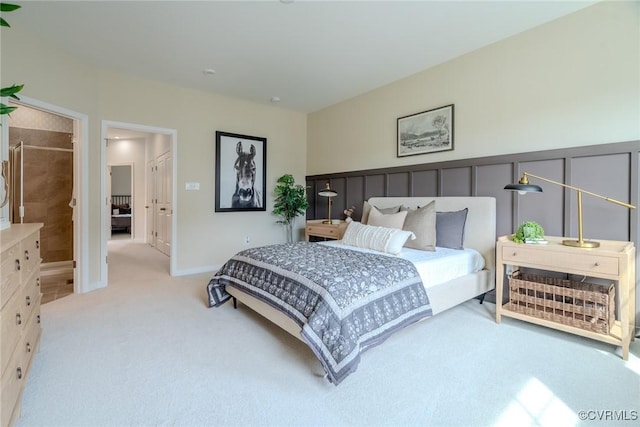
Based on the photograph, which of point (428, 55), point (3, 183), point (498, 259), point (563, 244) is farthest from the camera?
point (428, 55)

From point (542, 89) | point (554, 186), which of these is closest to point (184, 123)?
point (542, 89)

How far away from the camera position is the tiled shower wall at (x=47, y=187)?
4.27 metres

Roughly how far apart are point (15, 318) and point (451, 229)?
3.37 m

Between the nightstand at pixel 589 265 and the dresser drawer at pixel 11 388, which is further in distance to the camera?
the nightstand at pixel 589 265

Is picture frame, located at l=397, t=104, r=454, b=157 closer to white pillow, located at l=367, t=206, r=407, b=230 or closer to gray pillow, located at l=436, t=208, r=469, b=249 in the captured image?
gray pillow, located at l=436, t=208, r=469, b=249

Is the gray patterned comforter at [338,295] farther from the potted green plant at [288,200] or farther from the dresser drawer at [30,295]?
the potted green plant at [288,200]

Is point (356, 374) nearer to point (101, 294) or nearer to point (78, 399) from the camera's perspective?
point (78, 399)

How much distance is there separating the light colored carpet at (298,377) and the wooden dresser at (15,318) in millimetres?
206

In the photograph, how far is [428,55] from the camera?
3.37 metres

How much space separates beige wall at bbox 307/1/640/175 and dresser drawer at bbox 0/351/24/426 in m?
3.90

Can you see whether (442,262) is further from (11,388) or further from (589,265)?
(11,388)

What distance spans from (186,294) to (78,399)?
6.04 ft

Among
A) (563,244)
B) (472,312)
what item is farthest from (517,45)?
(472,312)

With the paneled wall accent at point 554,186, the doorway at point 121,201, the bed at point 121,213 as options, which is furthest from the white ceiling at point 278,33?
the bed at point 121,213
